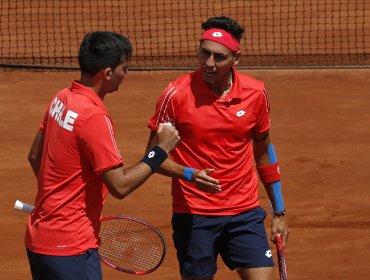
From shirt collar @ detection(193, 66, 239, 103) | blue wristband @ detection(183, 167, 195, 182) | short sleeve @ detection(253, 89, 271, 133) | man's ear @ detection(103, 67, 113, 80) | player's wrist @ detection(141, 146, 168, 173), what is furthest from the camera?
short sleeve @ detection(253, 89, 271, 133)

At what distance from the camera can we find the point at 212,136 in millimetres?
6688

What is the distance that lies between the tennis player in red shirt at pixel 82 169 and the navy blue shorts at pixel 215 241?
1.17 metres

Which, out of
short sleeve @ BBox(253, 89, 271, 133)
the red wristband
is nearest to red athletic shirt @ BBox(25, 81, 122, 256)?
short sleeve @ BBox(253, 89, 271, 133)

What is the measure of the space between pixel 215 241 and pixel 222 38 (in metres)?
1.38

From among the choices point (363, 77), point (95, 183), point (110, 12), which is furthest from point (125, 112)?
point (95, 183)

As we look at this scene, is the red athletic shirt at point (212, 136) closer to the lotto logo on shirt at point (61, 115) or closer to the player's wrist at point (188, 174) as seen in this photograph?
the player's wrist at point (188, 174)

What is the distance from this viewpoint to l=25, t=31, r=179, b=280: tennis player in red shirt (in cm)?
548

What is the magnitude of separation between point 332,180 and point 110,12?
9.40 meters

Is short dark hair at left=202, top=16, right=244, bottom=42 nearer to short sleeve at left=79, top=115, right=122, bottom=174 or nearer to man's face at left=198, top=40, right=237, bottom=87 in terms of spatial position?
man's face at left=198, top=40, right=237, bottom=87

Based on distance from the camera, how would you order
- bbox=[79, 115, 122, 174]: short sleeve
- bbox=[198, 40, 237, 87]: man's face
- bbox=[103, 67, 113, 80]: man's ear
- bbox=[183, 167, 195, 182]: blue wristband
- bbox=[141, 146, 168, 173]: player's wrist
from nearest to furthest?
1. bbox=[79, 115, 122, 174]: short sleeve
2. bbox=[103, 67, 113, 80]: man's ear
3. bbox=[141, 146, 168, 173]: player's wrist
4. bbox=[183, 167, 195, 182]: blue wristband
5. bbox=[198, 40, 237, 87]: man's face

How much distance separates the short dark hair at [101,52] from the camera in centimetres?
553

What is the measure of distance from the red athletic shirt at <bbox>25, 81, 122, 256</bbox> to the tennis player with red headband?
1.11m

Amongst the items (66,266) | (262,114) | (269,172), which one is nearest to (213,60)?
(262,114)

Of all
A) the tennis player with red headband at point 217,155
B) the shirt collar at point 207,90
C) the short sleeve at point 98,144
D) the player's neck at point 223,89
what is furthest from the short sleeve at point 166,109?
the short sleeve at point 98,144
